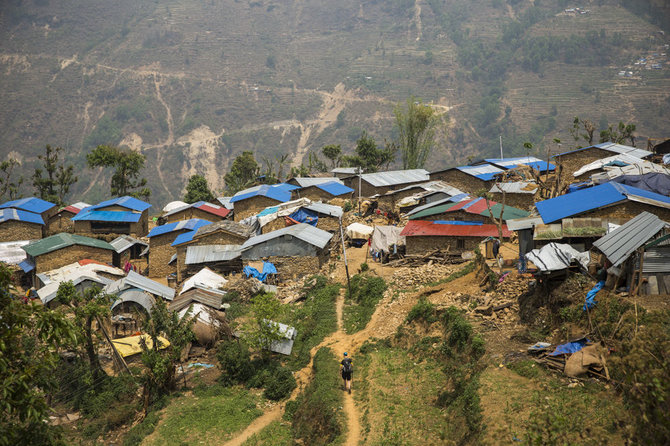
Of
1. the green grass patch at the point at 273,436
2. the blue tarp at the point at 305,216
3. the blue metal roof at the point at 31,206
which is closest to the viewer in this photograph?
the green grass patch at the point at 273,436

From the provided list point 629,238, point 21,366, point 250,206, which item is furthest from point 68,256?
point 629,238

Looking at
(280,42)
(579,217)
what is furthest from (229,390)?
(280,42)

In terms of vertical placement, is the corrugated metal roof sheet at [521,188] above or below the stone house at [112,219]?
above

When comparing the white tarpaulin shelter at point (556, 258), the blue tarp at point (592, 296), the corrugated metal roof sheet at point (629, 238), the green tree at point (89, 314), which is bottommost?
the green tree at point (89, 314)

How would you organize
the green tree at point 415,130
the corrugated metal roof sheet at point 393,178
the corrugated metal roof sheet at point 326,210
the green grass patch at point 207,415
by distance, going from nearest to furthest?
the green grass patch at point 207,415
the corrugated metal roof sheet at point 326,210
the corrugated metal roof sheet at point 393,178
the green tree at point 415,130

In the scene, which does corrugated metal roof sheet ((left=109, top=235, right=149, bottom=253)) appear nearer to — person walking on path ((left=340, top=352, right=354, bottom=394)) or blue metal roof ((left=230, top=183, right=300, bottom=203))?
blue metal roof ((left=230, top=183, right=300, bottom=203))

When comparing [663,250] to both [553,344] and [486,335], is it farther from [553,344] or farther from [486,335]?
[486,335]

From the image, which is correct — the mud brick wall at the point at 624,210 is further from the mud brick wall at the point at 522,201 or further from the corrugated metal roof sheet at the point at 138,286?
the corrugated metal roof sheet at the point at 138,286

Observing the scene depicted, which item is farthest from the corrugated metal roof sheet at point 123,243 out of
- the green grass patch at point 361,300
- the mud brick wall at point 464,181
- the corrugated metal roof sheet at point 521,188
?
the corrugated metal roof sheet at point 521,188
